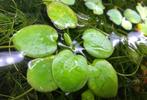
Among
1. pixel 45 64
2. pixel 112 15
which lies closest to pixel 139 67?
pixel 112 15

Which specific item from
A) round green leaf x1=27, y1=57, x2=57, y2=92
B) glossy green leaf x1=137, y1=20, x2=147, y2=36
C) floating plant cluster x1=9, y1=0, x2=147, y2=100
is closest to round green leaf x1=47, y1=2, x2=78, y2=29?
floating plant cluster x1=9, y1=0, x2=147, y2=100

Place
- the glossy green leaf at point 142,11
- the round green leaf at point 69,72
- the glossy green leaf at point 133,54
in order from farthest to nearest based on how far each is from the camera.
A: the glossy green leaf at point 142,11 → the glossy green leaf at point 133,54 → the round green leaf at point 69,72

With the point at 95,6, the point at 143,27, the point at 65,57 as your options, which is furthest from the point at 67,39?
the point at 143,27

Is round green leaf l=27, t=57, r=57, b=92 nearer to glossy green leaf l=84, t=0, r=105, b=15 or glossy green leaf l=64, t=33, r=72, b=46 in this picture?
glossy green leaf l=64, t=33, r=72, b=46

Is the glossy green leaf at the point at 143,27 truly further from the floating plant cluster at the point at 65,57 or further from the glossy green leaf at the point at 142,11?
the floating plant cluster at the point at 65,57

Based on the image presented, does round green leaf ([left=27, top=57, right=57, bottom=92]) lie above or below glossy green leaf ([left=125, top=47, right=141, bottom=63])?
above

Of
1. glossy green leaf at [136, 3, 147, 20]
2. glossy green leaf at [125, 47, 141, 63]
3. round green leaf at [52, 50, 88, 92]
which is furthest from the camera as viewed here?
glossy green leaf at [136, 3, 147, 20]

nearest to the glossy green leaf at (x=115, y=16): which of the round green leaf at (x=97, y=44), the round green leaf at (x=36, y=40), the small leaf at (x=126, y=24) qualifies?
the small leaf at (x=126, y=24)
